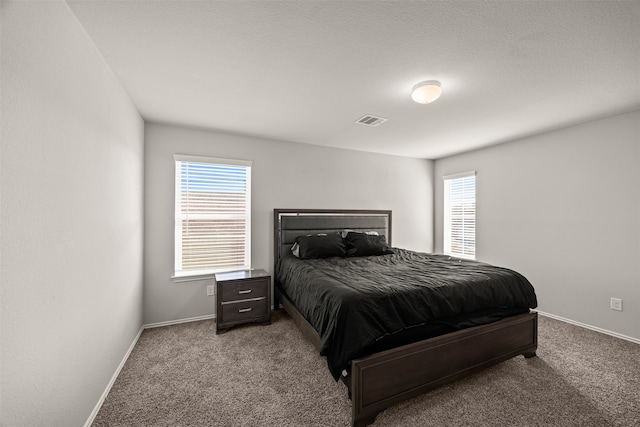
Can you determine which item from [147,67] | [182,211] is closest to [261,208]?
[182,211]

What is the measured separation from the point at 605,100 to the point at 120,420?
4795mm

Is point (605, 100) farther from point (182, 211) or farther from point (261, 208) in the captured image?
point (182, 211)

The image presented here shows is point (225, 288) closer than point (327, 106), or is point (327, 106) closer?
point (327, 106)

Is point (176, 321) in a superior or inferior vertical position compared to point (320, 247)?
inferior

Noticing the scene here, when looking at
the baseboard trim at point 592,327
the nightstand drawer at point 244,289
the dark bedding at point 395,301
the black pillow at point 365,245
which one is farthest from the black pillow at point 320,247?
the baseboard trim at point 592,327

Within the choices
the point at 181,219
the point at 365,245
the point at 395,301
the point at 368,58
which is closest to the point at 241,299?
the point at 181,219

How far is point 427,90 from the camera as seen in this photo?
2.15 metres

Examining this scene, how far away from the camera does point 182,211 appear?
3262 mm

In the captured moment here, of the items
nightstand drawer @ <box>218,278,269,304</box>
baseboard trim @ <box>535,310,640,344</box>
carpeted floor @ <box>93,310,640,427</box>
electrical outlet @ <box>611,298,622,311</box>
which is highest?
nightstand drawer @ <box>218,278,269,304</box>

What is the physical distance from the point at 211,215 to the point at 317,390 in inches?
94.8

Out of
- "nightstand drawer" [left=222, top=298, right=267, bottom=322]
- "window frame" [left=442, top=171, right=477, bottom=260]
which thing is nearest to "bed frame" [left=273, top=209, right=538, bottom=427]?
"nightstand drawer" [left=222, top=298, right=267, bottom=322]

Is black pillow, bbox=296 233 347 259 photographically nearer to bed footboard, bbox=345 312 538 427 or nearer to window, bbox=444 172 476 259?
bed footboard, bbox=345 312 538 427

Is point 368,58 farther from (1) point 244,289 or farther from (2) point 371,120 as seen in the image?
(1) point 244,289

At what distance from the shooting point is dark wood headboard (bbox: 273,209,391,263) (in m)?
3.71
